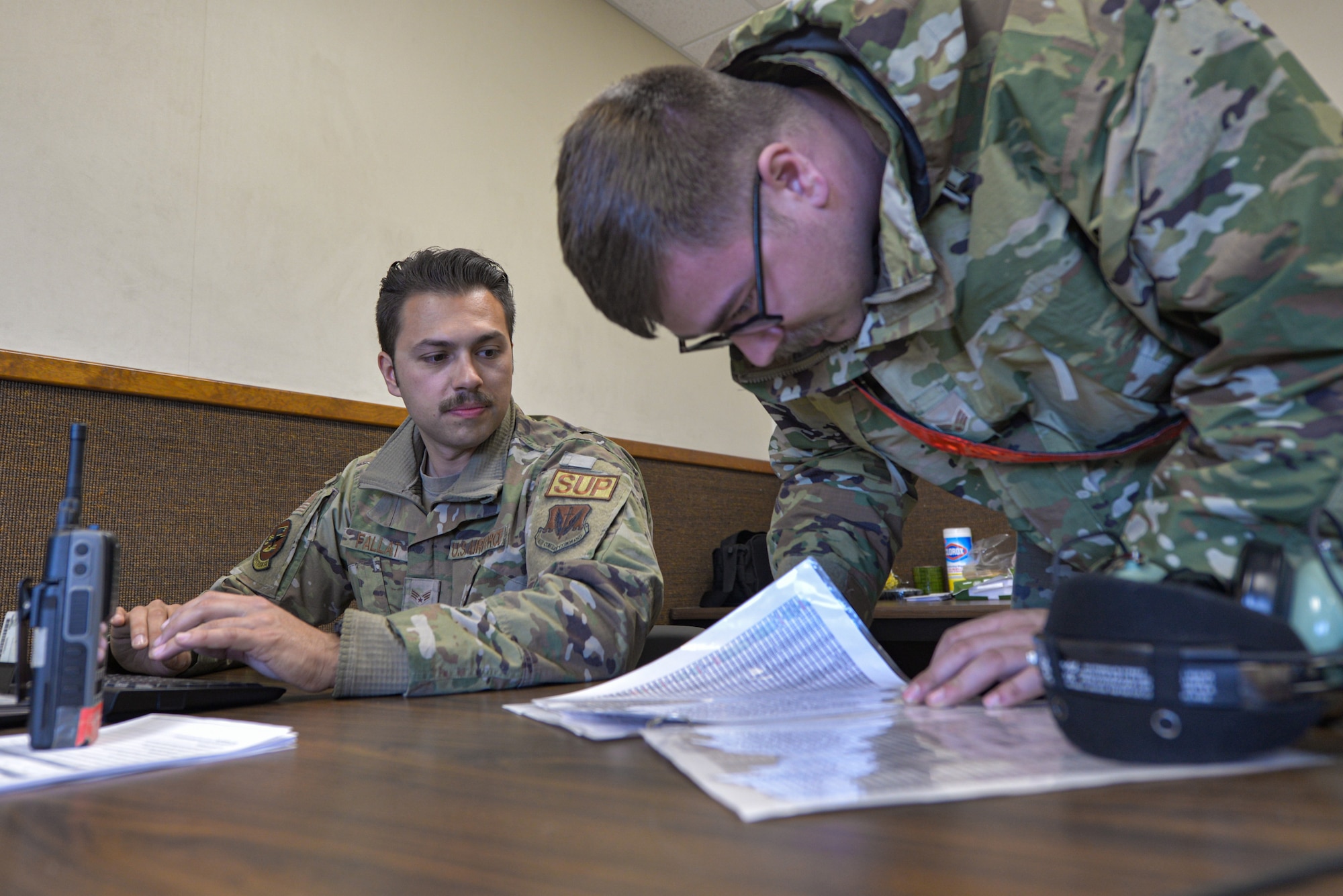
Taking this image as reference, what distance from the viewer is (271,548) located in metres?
1.64

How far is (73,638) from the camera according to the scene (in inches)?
22.5

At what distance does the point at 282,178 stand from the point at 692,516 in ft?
4.67

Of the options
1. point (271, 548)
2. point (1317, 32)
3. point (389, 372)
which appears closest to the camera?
point (271, 548)

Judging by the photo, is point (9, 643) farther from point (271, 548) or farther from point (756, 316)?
point (756, 316)

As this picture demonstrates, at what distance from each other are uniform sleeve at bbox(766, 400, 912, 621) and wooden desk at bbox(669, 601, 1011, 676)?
2.51ft

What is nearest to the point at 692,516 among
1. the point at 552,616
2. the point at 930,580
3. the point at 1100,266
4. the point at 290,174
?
the point at 930,580

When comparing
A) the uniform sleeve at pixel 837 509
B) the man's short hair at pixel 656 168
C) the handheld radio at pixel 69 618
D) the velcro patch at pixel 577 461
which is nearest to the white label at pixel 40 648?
the handheld radio at pixel 69 618

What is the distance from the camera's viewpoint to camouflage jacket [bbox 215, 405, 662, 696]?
988 millimetres

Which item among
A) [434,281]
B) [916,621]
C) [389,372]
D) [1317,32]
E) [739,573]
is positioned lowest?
[916,621]

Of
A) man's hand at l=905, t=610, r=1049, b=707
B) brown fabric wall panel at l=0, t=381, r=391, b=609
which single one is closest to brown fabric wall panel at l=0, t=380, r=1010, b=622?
brown fabric wall panel at l=0, t=381, r=391, b=609

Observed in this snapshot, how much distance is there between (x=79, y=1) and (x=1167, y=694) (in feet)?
6.70

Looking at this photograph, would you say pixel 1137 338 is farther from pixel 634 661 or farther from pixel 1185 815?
pixel 634 661

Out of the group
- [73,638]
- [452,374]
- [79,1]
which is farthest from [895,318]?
[79,1]

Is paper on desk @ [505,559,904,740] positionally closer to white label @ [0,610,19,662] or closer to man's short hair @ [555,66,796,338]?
→ man's short hair @ [555,66,796,338]
